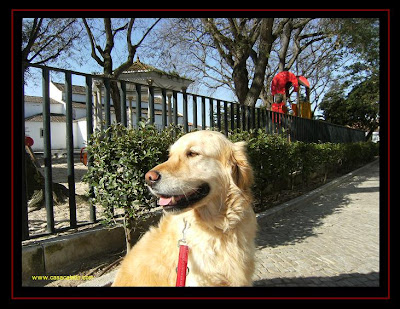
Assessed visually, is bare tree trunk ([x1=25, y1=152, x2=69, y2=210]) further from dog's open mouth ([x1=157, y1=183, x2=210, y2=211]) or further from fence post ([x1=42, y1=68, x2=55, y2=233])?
dog's open mouth ([x1=157, y1=183, x2=210, y2=211])

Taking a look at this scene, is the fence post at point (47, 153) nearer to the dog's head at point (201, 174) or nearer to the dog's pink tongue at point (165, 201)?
the dog's head at point (201, 174)

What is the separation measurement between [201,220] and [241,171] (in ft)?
1.93

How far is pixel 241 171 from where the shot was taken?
8.25 feet

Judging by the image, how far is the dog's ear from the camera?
8.23ft

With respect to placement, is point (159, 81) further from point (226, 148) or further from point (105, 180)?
point (226, 148)

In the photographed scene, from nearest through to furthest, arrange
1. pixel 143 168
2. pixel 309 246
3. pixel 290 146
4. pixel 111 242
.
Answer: pixel 143 168 → pixel 111 242 → pixel 309 246 → pixel 290 146

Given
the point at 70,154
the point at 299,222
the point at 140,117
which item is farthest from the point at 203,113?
the point at 299,222

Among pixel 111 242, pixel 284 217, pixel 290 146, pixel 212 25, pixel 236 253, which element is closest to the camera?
pixel 236 253

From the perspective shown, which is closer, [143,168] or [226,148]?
[226,148]

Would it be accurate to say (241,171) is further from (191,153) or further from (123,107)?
(123,107)

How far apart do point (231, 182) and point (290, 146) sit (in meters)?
5.25

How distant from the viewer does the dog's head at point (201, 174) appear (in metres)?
2.17
